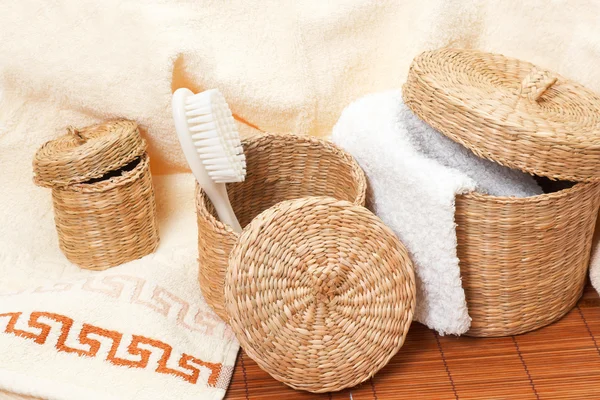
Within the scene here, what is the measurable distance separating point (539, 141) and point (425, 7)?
0.45 meters

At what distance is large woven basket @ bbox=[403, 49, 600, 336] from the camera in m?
0.91

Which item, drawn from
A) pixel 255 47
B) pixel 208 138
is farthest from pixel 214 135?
pixel 255 47

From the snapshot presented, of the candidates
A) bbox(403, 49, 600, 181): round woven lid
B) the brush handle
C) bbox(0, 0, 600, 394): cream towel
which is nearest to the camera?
bbox(403, 49, 600, 181): round woven lid

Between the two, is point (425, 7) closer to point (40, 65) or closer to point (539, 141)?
point (539, 141)

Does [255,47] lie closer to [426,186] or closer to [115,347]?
[426,186]

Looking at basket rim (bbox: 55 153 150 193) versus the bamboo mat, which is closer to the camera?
the bamboo mat

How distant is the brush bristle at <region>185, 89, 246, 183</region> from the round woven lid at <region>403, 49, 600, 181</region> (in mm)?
258

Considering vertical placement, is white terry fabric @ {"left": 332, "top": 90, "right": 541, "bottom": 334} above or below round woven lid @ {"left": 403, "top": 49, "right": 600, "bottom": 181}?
below

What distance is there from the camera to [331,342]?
3.10ft

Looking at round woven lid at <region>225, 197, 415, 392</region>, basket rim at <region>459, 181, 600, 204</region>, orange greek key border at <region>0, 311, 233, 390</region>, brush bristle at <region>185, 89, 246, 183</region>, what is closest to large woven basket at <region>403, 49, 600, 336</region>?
basket rim at <region>459, 181, 600, 204</region>

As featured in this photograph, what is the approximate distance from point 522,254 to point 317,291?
0.30 metres

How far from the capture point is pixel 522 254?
1010 mm

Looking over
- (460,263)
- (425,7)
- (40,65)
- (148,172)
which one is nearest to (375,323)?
(460,263)

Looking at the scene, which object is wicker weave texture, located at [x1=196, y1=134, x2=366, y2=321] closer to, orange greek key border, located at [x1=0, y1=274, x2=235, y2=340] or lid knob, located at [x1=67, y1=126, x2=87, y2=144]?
orange greek key border, located at [x1=0, y1=274, x2=235, y2=340]
